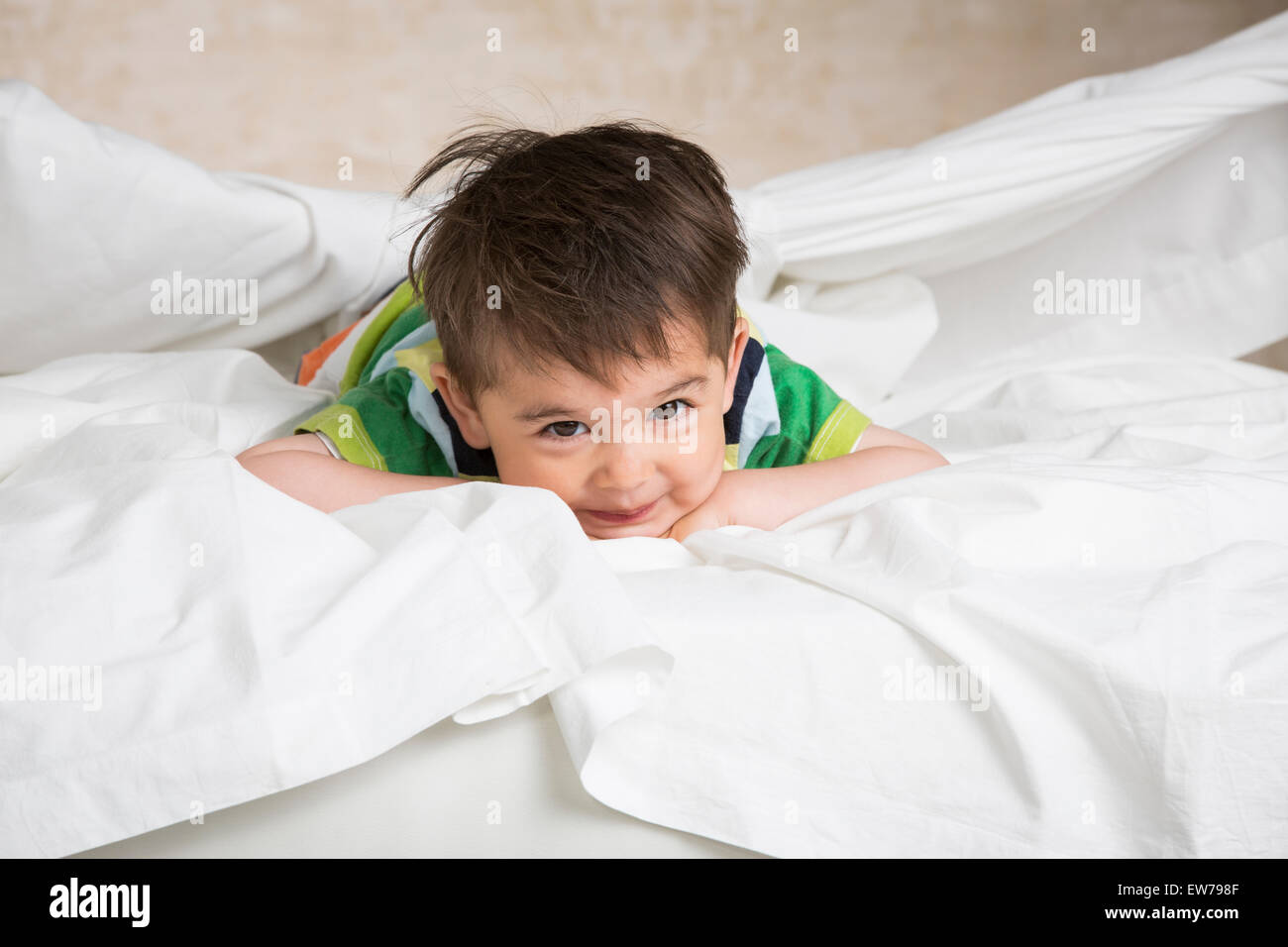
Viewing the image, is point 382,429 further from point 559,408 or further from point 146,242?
point 146,242

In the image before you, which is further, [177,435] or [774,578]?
[177,435]

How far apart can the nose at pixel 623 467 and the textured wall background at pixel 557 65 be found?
2183mm

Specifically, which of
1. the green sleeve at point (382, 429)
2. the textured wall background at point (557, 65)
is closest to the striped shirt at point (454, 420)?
the green sleeve at point (382, 429)

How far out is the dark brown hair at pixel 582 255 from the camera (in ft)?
2.82

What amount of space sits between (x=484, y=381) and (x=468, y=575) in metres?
0.26

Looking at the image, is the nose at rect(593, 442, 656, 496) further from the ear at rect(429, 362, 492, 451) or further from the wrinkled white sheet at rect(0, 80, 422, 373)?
the wrinkled white sheet at rect(0, 80, 422, 373)

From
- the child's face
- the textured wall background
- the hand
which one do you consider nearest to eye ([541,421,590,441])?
the child's face

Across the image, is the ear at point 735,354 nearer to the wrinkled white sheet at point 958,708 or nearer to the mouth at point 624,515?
the mouth at point 624,515

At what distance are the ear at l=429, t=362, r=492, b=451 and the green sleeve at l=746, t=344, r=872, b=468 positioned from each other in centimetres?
27

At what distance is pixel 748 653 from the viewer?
27.5 inches

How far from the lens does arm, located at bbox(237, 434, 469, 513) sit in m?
0.92

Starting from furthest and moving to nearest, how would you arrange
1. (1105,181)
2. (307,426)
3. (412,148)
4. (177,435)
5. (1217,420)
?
(412,148)
(1105,181)
(1217,420)
(307,426)
(177,435)

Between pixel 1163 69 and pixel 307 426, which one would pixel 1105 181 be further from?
pixel 307 426
